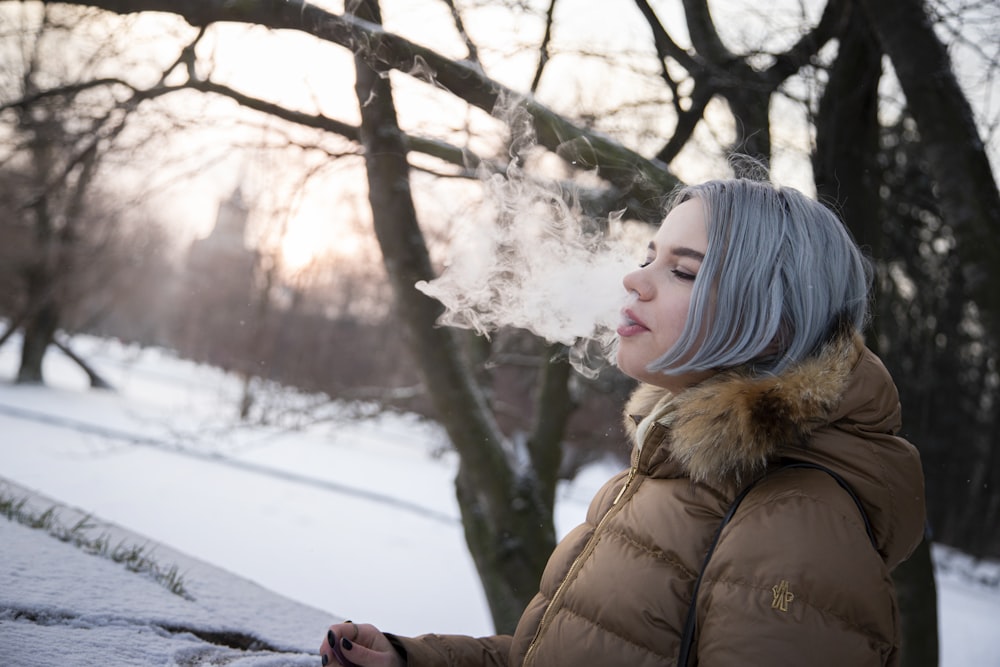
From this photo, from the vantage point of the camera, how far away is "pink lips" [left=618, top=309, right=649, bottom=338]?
4.70 feet

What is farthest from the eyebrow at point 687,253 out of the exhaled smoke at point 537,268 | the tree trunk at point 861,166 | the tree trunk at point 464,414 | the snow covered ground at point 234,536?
the tree trunk at point 861,166

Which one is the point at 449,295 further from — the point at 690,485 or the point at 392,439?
the point at 392,439

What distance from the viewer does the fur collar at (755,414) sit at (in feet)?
3.91

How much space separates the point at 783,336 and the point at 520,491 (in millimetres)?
2237

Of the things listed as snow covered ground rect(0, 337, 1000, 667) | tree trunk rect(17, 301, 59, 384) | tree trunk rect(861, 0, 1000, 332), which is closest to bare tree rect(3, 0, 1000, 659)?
tree trunk rect(861, 0, 1000, 332)

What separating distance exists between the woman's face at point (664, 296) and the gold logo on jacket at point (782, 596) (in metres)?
0.46

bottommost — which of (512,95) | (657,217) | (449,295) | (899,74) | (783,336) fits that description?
(783,336)

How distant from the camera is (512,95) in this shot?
2412 millimetres

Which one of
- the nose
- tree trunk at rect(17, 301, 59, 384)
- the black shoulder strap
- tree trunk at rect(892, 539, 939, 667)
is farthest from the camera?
tree trunk at rect(17, 301, 59, 384)

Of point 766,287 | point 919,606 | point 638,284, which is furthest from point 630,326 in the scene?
point 919,606

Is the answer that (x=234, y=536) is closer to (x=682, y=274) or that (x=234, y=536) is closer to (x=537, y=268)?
(x=537, y=268)

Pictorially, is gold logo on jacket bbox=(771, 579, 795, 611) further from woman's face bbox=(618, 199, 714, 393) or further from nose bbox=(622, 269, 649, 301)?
nose bbox=(622, 269, 649, 301)

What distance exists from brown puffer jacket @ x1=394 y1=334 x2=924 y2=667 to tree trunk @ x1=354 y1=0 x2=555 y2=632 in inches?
73.5

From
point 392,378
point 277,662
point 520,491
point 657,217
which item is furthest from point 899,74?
point 392,378
